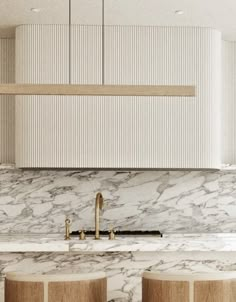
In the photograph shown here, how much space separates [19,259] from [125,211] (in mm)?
1634

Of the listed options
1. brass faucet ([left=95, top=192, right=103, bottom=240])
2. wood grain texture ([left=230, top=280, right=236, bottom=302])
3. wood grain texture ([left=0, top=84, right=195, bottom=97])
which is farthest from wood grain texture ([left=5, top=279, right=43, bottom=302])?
brass faucet ([left=95, top=192, right=103, bottom=240])

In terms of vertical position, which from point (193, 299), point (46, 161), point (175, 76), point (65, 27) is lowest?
point (193, 299)

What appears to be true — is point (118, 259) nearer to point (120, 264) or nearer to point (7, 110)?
point (120, 264)

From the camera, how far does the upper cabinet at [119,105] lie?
5.61 meters

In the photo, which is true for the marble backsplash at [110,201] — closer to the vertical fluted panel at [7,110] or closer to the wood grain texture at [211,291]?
the vertical fluted panel at [7,110]

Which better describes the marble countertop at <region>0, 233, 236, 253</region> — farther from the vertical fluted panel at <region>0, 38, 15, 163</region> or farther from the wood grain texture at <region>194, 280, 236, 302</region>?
the vertical fluted panel at <region>0, 38, 15, 163</region>

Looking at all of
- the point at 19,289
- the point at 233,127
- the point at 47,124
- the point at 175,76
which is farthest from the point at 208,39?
the point at 19,289

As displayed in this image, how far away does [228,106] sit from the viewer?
6121 mm

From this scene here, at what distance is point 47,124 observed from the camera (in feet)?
18.4

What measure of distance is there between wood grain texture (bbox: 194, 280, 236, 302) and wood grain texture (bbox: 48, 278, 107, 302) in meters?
0.52

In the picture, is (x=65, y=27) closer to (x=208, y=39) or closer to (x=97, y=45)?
(x=97, y=45)

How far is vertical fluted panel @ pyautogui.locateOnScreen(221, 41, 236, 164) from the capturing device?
6.09 m

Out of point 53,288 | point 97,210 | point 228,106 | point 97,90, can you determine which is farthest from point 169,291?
point 228,106

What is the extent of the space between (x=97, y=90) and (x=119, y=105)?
5.13 ft
